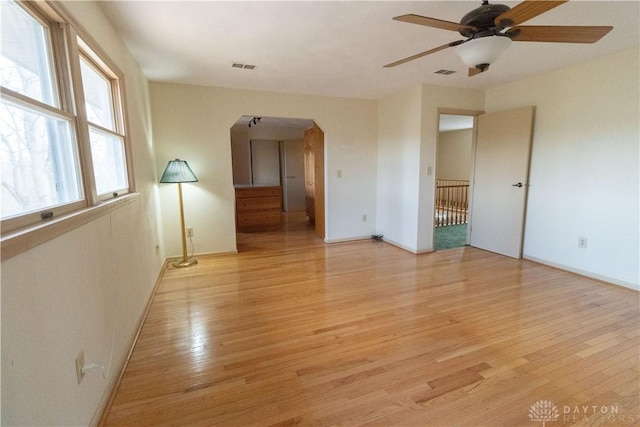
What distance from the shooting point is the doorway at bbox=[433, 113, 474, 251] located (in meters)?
5.16

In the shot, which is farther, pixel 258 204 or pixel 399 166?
pixel 258 204

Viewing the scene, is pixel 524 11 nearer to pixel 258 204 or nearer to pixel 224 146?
pixel 224 146

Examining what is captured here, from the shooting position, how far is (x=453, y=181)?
26.1 feet

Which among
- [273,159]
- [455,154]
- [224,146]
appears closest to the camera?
[224,146]

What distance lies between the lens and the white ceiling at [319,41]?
2037 mm

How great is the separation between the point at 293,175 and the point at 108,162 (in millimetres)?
6224

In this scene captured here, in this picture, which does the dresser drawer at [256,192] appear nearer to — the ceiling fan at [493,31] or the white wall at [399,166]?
the white wall at [399,166]

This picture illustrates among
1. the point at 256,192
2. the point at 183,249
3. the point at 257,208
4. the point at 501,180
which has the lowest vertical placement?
the point at 183,249

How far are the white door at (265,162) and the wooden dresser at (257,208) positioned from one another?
6.62 feet

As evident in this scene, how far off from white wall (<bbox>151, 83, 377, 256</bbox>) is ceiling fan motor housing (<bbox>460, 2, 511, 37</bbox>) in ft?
9.64

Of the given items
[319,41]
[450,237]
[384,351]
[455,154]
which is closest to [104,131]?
[319,41]

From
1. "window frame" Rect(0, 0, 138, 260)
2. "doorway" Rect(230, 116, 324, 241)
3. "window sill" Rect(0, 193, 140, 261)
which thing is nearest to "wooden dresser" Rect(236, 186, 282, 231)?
"doorway" Rect(230, 116, 324, 241)

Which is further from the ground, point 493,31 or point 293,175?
point 493,31

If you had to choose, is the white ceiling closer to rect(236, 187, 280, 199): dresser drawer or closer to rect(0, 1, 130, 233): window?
rect(0, 1, 130, 233): window
